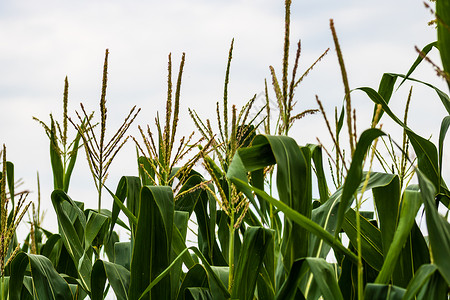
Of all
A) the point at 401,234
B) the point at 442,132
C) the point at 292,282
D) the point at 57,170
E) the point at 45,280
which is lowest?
the point at 45,280

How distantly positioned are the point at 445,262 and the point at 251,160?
55cm

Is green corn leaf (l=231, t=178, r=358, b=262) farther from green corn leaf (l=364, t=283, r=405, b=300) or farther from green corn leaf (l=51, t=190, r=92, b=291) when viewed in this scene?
green corn leaf (l=51, t=190, r=92, b=291)

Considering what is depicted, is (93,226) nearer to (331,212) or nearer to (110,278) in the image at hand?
(110,278)

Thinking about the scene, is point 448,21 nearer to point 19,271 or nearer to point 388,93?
point 388,93

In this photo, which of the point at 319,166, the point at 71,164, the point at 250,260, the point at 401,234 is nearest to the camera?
the point at 401,234

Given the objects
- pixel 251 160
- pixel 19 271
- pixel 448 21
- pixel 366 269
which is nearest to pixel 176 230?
pixel 251 160

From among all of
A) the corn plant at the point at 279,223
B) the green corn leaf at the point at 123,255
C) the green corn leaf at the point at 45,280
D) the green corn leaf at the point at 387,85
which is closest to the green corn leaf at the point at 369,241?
the corn plant at the point at 279,223

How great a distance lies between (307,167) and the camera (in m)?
1.50

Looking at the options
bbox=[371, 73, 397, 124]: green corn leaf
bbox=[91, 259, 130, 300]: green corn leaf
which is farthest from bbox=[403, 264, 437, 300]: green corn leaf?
bbox=[91, 259, 130, 300]: green corn leaf

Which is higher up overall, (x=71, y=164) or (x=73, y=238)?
(x=71, y=164)

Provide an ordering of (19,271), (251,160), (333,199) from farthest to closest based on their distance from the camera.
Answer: (19,271), (333,199), (251,160)

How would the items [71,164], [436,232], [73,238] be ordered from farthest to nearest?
1. [71,164]
2. [73,238]
3. [436,232]

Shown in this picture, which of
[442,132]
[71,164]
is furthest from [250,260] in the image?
[71,164]

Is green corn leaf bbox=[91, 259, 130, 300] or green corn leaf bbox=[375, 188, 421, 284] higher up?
green corn leaf bbox=[375, 188, 421, 284]
